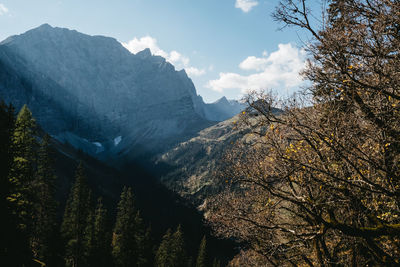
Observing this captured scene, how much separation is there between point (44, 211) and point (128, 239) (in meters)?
15.1

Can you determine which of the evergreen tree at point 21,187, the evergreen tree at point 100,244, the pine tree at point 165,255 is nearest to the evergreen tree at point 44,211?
the evergreen tree at point 100,244

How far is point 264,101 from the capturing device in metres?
8.98

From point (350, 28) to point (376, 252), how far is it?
6.78m

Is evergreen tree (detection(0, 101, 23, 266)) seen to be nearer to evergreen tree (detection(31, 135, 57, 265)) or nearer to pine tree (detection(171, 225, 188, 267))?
evergreen tree (detection(31, 135, 57, 265))

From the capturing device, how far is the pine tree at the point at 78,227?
119 feet

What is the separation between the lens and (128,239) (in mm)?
41688

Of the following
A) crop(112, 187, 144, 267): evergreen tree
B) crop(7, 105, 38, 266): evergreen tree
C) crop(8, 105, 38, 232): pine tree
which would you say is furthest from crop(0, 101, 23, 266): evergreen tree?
crop(112, 187, 144, 267): evergreen tree

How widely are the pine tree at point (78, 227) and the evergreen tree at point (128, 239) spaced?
559cm

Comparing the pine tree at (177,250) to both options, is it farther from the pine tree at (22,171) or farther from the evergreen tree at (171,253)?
the pine tree at (22,171)

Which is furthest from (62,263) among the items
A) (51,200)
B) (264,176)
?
(264,176)

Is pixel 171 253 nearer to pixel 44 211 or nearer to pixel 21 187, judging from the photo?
pixel 44 211

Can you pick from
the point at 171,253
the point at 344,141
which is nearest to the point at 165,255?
the point at 171,253

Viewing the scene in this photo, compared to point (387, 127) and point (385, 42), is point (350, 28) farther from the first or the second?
point (387, 127)

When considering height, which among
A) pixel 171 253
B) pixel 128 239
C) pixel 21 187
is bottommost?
pixel 171 253
